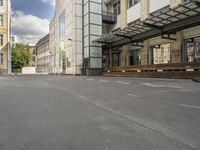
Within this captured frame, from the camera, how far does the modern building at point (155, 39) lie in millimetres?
19000

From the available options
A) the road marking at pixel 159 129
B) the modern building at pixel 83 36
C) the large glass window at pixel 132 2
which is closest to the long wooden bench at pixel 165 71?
the modern building at pixel 83 36

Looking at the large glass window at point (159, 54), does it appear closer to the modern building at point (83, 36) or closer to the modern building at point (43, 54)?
the modern building at point (83, 36)

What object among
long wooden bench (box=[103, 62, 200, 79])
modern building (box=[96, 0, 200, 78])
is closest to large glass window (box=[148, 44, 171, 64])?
modern building (box=[96, 0, 200, 78])

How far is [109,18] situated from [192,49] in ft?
61.2

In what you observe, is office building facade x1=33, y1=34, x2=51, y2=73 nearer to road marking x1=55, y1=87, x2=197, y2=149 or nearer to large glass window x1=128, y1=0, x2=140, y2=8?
large glass window x1=128, y1=0, x2=140, y2=8

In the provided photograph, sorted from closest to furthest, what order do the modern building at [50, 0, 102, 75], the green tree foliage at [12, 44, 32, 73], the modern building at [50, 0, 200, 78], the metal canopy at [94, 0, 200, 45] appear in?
1. the metal canopy at [94, 0, 200, 45]
2. the modern building at [50, 0, 200, 78]
3. the modern building at [50, 0, 102, 75]
4. the green tree foliage at [12, 44, 32, 73]

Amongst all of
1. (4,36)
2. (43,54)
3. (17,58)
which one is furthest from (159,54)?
(43,54)

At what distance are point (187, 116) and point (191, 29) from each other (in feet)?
59.9

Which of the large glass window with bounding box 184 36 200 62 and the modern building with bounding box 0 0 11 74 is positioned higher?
the modern building with bounding box 0 0 11 74

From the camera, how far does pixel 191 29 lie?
21000 millimetres

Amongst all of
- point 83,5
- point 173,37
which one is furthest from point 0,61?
point 173,37

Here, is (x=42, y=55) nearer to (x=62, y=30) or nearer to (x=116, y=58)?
(x=62, y=30)

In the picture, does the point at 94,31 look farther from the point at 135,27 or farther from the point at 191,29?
the point at 191,29

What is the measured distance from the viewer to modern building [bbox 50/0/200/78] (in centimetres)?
2002
